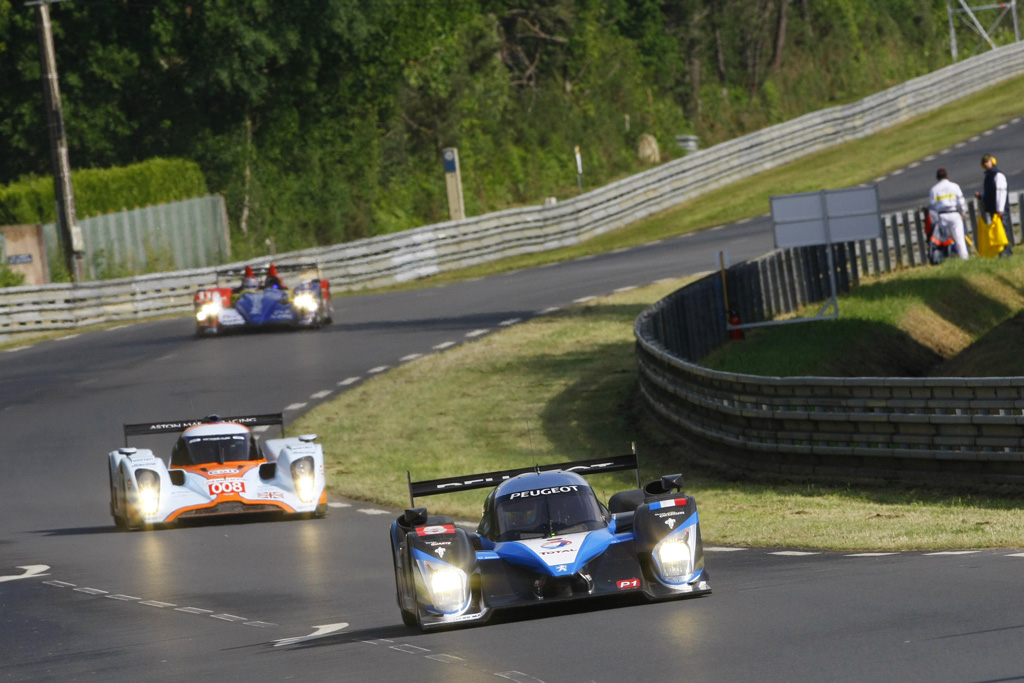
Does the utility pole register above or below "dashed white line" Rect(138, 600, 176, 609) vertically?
above

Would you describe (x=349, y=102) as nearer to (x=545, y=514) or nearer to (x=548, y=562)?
(x=545, y=514)

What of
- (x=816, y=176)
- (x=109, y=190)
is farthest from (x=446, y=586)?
(x=816, y=176)

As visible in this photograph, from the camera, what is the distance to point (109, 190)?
157 ft

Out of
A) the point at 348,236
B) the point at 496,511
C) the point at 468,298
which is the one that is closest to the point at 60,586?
the point at 496,511

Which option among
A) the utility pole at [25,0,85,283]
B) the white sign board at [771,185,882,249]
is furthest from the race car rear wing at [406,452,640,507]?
the utility pole at [25,0,85,283]

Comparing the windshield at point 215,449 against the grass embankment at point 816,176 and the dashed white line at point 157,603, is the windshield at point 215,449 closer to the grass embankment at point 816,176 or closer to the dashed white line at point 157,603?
the dashed white line at point 157,603

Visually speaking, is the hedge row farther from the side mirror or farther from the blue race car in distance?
the side mirror

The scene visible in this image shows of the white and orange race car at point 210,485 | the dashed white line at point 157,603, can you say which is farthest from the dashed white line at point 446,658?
the white and orange race car at point 210,485

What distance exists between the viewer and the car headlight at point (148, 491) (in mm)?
18188

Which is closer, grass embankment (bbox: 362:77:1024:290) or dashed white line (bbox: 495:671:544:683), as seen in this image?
dashed white line (bbox: 495:671:544:683)

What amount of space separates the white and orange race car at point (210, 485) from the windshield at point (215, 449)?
12 mm

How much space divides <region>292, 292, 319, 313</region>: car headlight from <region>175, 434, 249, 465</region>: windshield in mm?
16494

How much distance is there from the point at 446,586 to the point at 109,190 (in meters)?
39.1

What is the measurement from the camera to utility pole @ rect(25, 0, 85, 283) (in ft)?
141
